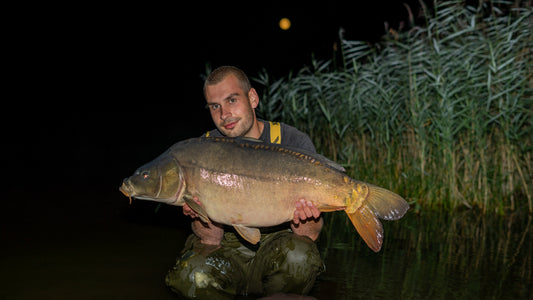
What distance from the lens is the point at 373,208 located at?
2377 millimetres

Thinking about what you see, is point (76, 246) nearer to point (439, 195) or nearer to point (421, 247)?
point (421, 247)

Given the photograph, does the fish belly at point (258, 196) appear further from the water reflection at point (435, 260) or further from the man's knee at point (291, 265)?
the water reflection at point (435, 260)

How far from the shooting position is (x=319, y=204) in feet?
8.00

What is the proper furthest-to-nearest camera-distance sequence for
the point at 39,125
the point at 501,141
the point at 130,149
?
the point at 39,125
the point at 130,149
the point at 501,141

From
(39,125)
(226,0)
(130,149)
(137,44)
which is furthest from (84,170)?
(226,0)

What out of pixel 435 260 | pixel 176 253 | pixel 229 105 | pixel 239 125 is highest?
pixel 229 105

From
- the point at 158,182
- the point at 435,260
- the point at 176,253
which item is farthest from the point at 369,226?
the point at 176,253

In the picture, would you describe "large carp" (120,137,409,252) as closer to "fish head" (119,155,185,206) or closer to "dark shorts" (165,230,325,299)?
"fish head" (119,155,185,206)

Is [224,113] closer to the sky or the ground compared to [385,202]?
closer to the sky

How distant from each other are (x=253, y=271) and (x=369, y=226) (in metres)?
0.93

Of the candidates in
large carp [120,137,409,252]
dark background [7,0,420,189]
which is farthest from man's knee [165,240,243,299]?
dark background [7,0,420,189]

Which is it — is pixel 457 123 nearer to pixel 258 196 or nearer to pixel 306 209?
pixel 306 209

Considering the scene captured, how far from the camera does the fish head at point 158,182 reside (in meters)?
2.46

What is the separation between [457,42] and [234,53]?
29.3 meters
